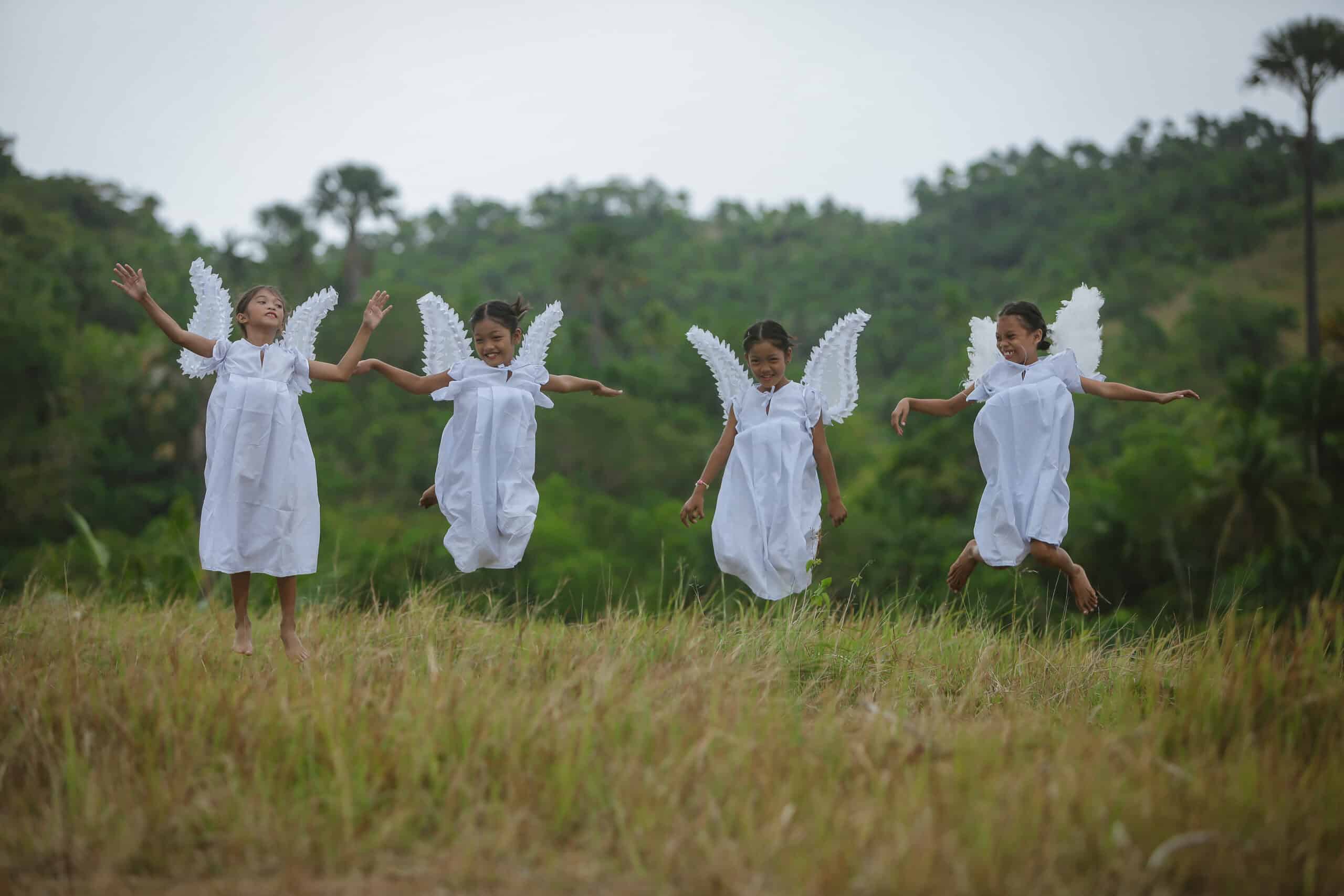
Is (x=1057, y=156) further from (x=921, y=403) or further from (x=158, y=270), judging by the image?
(x=921, y=403)

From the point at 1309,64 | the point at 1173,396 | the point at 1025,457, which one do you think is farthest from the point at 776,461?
the point at 1309,64

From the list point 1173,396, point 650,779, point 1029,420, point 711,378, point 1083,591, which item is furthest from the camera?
point 711,378

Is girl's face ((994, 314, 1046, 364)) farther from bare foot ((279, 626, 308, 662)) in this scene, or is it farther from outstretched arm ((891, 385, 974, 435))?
bare foot ((279, 626, 308, 662))

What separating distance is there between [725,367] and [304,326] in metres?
2.42

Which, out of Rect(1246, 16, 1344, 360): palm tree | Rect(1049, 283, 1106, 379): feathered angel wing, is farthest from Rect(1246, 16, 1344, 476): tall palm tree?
Rect(1049, 283, 1106, 379): feathered angel wing

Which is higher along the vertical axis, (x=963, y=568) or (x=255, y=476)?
(x=255, y=476)

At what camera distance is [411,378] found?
6.63 meters

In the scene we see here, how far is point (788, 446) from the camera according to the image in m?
6.67

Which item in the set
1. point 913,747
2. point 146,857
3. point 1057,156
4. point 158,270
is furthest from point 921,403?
point 1057,156

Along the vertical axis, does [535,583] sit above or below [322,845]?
below

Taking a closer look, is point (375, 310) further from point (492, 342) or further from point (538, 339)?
A: point (538, 339)

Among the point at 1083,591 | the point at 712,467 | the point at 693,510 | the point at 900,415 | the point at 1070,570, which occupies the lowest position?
the point at 1083,591

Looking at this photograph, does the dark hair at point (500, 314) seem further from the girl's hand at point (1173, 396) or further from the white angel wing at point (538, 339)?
the girl's hand at point (1173, 396)

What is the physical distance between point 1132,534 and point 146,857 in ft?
99.2
